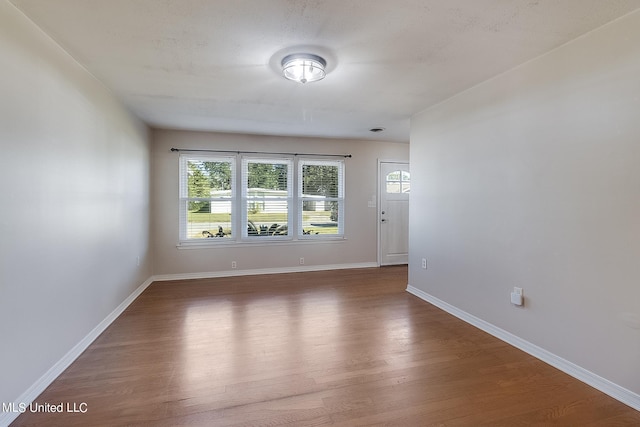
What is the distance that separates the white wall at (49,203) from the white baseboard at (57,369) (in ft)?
0.12

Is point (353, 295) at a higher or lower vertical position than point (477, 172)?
lower

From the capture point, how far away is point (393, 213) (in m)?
5.76

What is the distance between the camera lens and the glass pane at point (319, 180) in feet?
17.5

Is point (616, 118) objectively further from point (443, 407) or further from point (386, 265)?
point (386, 265)

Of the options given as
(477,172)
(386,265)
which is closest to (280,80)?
(477,172)

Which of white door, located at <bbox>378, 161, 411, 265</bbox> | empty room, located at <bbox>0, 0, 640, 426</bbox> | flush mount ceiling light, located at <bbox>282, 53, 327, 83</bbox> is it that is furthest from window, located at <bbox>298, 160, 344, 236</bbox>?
flush mount ceiling light, located at <bbox>282, 53, 327, 83</bbox>

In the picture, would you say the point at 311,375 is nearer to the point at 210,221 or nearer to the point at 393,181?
the point at 210,221

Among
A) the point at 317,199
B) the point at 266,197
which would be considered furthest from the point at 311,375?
the point at 317,199

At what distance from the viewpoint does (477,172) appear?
2.98 metres

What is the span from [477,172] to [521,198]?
0.55 meters

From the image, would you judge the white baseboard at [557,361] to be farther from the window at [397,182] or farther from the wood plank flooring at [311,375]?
the window at [397,182]

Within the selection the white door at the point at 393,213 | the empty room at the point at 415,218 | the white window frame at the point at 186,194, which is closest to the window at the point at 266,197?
the white window frame at the point at 186,194

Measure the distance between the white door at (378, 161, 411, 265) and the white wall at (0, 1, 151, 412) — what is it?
164 inches

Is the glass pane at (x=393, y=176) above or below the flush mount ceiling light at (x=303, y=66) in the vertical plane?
below
